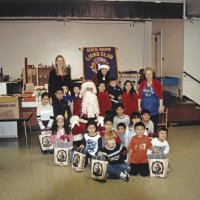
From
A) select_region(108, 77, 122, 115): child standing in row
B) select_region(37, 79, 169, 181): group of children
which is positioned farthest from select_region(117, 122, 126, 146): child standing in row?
select_region(108, 77, 122, 115): child standing in row

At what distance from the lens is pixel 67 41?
1127 cm

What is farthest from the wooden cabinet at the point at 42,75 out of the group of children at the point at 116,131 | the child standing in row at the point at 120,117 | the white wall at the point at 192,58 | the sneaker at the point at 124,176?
the sneaker at the point at 124,176

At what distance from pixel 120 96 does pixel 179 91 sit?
340 cm

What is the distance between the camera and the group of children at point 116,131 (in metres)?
4.36

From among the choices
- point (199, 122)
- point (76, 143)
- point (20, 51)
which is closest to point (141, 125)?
point (76, 143)

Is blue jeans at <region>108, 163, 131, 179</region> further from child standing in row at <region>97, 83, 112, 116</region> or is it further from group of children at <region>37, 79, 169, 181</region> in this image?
child standing in row at <region>97, 83, 112, 116</region>

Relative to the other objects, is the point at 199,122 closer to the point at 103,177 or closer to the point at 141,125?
the point at 141,125

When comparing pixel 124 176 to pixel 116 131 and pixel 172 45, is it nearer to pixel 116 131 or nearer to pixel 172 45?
pixel 116 131

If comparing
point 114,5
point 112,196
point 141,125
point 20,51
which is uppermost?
point 114,5

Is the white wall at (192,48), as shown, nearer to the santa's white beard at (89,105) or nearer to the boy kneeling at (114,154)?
the santa's white beard at (89,105)

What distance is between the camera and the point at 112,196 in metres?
3.70

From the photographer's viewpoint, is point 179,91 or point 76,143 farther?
point 179,91

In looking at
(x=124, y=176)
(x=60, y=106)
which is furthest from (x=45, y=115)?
(x=124, y=176)

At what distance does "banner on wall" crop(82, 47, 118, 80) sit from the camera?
755 centimetres
